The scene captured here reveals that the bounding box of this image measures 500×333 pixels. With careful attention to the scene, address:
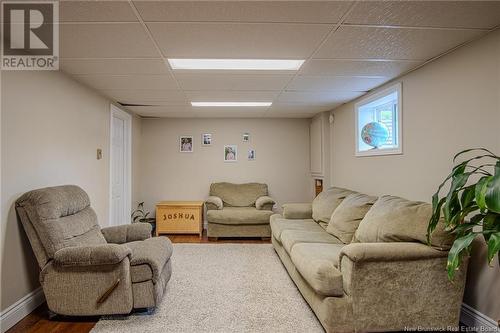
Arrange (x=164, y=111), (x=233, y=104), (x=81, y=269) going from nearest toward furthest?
1. (x=81, y=269)
2. (x=233, y=104)
3. (x=164, y=111)

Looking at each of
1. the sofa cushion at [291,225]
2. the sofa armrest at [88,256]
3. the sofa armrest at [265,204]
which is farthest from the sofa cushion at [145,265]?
the sofa armrest at [265,204]

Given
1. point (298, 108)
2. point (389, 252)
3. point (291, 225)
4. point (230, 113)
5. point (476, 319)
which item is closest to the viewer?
point (389, 252)

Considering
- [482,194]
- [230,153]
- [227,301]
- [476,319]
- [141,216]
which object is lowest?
[227,301]

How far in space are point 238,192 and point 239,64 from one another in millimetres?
3160

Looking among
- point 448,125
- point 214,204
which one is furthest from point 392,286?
point 214,204

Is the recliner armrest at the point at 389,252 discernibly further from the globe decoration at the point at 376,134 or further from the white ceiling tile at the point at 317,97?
the white ceiling tile at the point at 317,97

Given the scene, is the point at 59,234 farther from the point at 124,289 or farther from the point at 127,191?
the point at 127,191

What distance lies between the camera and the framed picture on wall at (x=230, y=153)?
582 centimetres

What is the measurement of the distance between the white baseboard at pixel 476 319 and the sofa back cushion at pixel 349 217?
101 centimetres

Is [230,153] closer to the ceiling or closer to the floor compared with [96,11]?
closer to the floor

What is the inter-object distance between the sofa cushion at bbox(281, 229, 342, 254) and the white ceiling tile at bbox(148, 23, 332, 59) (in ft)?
5.72

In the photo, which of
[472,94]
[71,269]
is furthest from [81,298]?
Result: [472,94]

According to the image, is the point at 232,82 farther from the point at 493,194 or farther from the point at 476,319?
the point at 476,319

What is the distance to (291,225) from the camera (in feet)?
12.1
